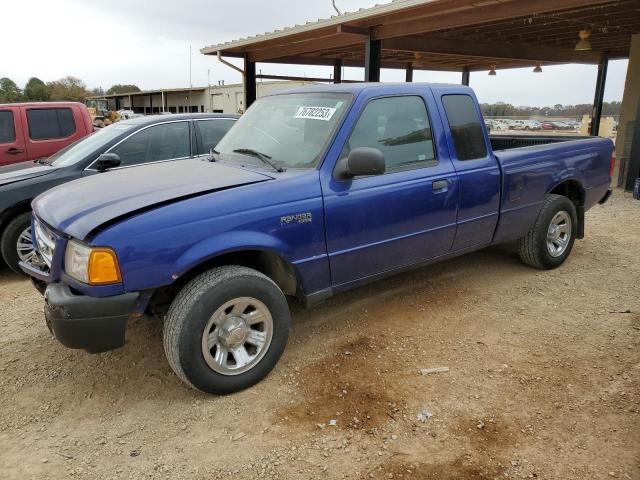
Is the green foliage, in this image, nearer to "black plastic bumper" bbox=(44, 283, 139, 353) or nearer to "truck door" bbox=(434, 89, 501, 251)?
"truck door" bbox=(434, 89, 501, 251)

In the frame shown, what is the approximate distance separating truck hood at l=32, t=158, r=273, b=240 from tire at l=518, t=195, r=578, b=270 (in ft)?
10.4

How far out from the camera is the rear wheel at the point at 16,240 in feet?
17.1

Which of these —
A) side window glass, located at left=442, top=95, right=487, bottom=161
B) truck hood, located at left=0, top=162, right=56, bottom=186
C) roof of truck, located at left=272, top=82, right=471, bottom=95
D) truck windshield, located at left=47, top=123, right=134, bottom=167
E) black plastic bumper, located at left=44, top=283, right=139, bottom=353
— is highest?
roof of truck, located at left=272, top=82, right=471, bottom=95

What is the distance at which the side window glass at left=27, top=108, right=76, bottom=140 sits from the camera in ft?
24.6

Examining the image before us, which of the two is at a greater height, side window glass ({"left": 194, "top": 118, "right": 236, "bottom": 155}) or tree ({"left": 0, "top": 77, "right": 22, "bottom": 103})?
tree ({"left": 0, "top": 77, "right": 22, "bottom": 103})

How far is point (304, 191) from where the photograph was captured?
3.27 meters

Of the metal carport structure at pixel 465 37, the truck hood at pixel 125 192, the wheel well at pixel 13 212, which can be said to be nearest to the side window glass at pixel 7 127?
the wheel well at pixel 13 212

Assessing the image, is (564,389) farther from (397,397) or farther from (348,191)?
(348,191)

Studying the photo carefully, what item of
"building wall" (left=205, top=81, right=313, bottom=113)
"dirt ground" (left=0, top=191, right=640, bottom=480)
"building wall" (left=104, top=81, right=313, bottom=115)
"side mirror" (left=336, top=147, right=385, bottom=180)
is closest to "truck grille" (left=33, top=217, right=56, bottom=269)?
"dirt ground" (left=0, top=191, right=640, bottom=480)

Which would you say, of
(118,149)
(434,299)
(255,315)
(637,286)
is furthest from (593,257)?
Result: (118,149)

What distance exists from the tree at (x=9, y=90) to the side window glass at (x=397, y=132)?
2362 inches

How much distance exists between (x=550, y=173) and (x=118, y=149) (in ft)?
15.6

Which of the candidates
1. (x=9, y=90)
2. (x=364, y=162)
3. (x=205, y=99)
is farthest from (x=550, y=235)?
(x=9, y=90)

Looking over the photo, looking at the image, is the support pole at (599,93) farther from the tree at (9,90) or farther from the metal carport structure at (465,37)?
the tree at (9,90)
